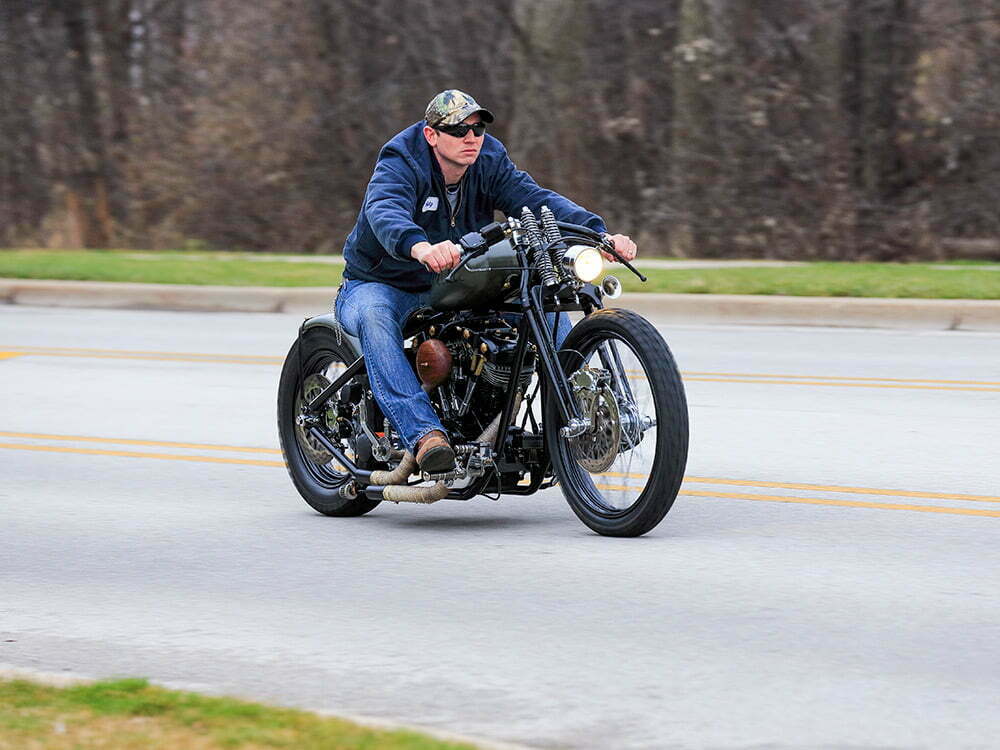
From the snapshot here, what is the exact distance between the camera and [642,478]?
6.56m

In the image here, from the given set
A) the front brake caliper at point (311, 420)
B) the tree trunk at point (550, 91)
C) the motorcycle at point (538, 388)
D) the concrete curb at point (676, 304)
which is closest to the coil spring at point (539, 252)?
the motorcycle at point (538, 388)

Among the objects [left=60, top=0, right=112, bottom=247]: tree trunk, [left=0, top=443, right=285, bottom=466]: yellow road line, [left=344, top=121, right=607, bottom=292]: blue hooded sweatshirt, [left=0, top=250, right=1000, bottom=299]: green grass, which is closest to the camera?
[left=344, top=121, right=607, bottom=292]: blue hooded sweatshirt

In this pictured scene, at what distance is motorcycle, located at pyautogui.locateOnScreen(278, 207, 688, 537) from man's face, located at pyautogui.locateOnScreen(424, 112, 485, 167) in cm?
36

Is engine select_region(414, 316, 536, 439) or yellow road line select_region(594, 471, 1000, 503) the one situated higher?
engine select_region(414, 316, 536, 439)

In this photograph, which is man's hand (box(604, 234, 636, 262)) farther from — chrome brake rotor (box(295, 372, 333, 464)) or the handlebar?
chrome brake rotor (box(295, 372, 333, 464))

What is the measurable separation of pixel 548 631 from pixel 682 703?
33.4 inches

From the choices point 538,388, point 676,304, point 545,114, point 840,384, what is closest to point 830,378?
point 840,384

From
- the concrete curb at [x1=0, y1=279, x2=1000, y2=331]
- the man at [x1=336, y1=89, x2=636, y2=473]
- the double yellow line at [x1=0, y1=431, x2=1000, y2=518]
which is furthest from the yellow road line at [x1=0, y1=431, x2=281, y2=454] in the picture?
the concrete curb at [x1=0, y1=279, x2=1000, y2=331]

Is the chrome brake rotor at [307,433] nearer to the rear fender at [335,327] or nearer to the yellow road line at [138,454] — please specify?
the rear fender at [335,327]

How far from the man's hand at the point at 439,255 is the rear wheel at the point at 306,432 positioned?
917 millimetres

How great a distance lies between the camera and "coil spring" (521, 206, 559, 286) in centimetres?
665

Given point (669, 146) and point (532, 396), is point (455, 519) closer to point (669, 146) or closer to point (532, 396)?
point (532, 396)

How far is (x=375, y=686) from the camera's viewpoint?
4.82 meters

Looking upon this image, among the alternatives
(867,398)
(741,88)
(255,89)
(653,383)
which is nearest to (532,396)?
(653,383)
